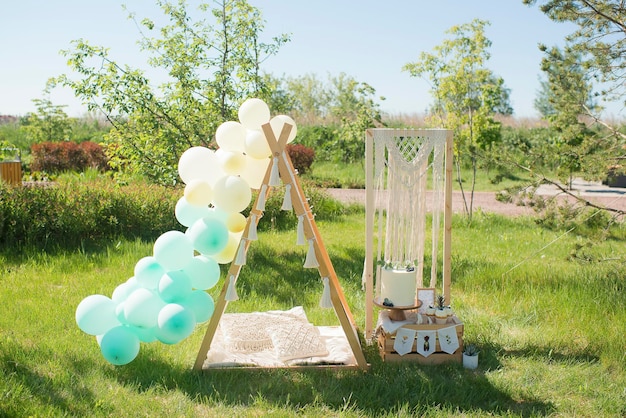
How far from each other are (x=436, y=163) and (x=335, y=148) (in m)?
14.4

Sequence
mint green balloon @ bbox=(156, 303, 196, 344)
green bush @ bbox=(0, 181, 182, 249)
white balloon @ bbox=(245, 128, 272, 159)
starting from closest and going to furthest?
mint green balloon @ bbox=(156, 303, 196, 344) < white balloon @ bbox=(245, 128, 272, 159) < green bush @ bbox=(0, 181, 182, 249)

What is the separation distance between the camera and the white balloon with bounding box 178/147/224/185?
4.17m

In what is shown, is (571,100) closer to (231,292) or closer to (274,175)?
(274,175)

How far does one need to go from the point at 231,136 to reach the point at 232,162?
208 millimetres

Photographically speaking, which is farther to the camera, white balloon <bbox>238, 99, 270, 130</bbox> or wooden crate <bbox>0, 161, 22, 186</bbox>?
wooden crate <bbox>0, 161, 22, 186</bbox>

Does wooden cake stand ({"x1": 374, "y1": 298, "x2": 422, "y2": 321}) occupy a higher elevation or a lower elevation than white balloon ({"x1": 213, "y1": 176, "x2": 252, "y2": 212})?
lower

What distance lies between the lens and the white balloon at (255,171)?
167 inches

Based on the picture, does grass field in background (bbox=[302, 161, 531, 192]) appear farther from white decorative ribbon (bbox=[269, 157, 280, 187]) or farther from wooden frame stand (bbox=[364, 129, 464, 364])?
white decorative ribbon (bbox=[269, 157, 280, 187])

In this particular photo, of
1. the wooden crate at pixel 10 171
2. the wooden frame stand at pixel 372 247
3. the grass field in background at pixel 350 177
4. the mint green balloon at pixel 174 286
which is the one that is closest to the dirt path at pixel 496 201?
the grass field in background at pixel 350 177

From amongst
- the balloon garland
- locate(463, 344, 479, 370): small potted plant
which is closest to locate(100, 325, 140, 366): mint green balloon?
the balloon garland

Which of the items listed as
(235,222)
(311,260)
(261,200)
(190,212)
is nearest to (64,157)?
(190,212)

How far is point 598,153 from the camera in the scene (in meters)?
5.51

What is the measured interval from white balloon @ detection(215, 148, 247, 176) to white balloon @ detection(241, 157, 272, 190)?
0.04m

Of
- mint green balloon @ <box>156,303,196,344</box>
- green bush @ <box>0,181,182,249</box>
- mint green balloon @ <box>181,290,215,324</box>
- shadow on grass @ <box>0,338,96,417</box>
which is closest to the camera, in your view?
shadow on grass @ <box>0,338,96,417</box>
